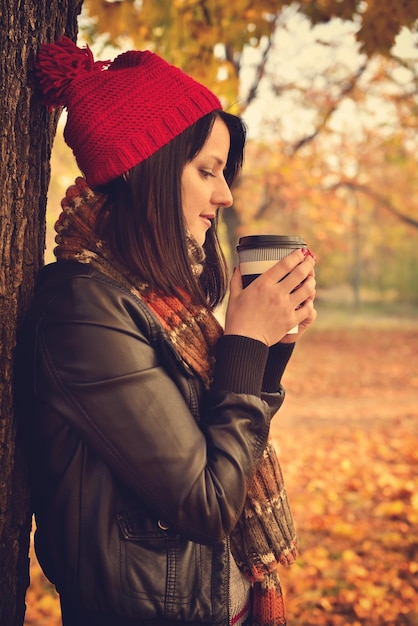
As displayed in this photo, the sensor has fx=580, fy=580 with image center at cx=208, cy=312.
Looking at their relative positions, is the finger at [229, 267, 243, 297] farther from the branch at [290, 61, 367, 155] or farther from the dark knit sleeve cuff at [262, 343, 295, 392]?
the branch at [290, 61, 367, 155]

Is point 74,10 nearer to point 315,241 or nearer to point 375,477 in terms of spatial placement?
point 375,477

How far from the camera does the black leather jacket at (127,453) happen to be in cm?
122

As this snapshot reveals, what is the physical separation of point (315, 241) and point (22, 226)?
22.5 m

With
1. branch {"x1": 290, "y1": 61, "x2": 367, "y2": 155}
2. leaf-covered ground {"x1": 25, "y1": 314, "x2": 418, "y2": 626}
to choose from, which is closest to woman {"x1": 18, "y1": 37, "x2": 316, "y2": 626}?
leaf-covered ground {"x1": 25, "y1": 314, "x2": 418, "y2": 626}

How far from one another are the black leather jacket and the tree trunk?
175mm

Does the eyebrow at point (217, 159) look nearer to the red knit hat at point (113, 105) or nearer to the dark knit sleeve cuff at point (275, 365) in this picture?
the red knit hat at point (113, 105)

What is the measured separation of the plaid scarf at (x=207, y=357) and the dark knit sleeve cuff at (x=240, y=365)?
0.30ft

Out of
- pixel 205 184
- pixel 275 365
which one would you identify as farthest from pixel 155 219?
pixel 275 365

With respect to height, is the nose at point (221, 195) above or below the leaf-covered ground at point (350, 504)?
above

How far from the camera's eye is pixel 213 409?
133 cm

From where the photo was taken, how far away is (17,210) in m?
1.53

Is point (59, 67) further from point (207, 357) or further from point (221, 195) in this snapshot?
point (207, 357)

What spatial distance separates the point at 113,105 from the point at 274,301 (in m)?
0.64

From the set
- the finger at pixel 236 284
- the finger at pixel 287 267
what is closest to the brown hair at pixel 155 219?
the finger at pixel 236 284
